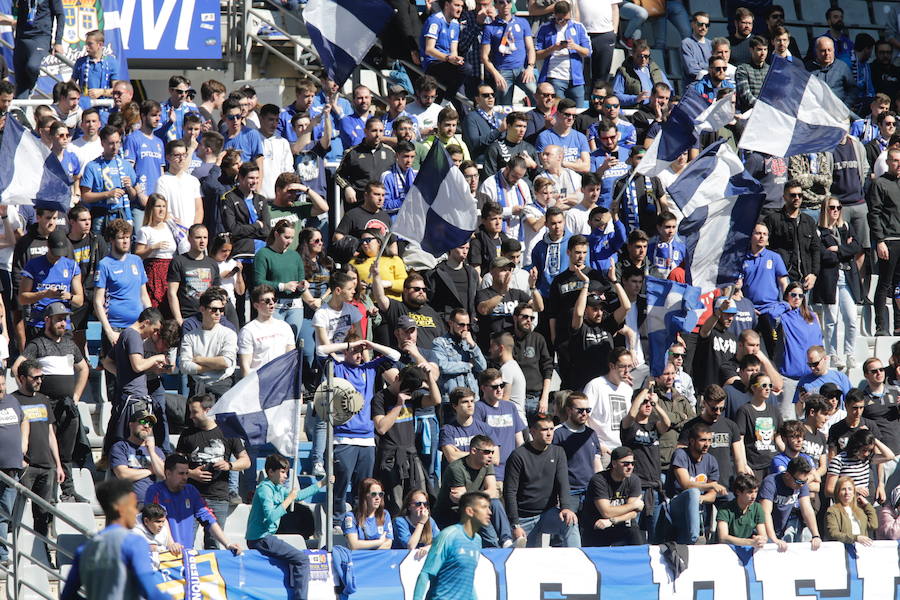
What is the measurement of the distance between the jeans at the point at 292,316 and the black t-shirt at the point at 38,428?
2.50m

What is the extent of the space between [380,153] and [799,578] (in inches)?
244

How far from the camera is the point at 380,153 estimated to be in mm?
16875

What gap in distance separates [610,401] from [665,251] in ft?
7.61

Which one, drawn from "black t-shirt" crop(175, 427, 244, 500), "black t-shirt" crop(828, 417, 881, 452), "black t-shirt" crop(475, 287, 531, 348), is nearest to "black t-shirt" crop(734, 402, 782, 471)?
"black t-shirt" crop(828, 417, 881, 452)

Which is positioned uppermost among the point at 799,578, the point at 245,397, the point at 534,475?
the point at 245,397

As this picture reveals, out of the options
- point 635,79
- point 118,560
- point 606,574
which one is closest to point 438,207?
point 606,574

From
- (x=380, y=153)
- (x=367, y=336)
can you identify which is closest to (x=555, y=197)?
(x=380, y=153)

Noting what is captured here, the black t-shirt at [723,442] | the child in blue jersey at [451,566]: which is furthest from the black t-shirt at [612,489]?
the child in blue jersey at [451,566]

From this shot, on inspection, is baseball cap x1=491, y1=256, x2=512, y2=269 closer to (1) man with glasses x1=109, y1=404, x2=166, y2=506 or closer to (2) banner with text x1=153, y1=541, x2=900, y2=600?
(2) banner with text x1=153, y1=541, x2=900, y2=600

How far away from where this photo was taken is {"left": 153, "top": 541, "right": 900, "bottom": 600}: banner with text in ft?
41.5

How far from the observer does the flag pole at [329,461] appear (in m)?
12.7

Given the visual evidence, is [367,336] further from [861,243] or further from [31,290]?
[861,243]

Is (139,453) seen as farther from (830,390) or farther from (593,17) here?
(593,17)

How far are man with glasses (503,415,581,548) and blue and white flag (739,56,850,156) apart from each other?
3.88 meters
